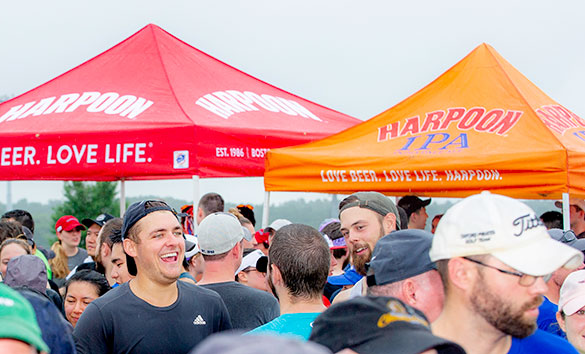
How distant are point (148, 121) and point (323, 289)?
3.77 metres

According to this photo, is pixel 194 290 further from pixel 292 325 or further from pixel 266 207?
pixel 266 207

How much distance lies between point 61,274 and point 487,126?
15.4 ft

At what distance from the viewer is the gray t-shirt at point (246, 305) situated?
14.5 ft

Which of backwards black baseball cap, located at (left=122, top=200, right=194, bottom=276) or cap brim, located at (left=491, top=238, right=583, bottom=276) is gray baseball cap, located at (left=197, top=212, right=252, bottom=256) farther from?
cap brim, located at (left=491, top=238, right=583, bottom=276)

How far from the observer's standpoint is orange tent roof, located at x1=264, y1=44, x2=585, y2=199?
20.7 ft

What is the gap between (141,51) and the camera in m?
8.94

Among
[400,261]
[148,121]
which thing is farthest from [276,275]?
[148,121]

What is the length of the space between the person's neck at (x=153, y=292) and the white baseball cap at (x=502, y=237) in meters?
1.74

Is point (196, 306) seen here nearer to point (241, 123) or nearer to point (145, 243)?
point (145, 243)

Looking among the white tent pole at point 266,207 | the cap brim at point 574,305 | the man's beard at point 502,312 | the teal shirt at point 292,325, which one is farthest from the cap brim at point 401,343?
the white tent pole at point 266,207

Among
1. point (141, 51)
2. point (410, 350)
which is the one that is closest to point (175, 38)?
point (141, 51)

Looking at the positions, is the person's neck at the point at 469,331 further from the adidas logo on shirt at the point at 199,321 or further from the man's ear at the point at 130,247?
the man's ear at the point at 130,247

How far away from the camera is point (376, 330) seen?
1.87m

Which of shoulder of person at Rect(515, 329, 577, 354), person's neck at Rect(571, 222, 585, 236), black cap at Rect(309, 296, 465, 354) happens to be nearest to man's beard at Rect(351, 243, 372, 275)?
shoulder of person at Rect(515, 329, 577, 354)
